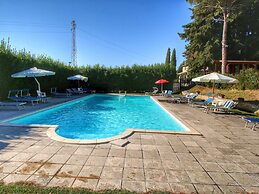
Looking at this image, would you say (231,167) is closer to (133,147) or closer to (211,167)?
(211,167)

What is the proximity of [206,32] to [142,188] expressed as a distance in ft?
82.5

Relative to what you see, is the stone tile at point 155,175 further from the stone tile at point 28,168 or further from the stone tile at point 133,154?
the stone tile at point 28,168

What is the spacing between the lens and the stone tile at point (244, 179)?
2875 millimetres

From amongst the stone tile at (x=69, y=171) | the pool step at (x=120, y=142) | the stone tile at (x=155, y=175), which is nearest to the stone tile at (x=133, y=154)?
the pool step at (x=120, y=142)

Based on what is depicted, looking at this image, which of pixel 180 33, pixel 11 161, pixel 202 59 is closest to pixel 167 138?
pixel 11 161

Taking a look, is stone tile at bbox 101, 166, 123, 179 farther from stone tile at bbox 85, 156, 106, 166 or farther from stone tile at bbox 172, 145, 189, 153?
stone tile at bbox 172, 145, 189, 153

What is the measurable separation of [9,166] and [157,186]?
2.71 metres

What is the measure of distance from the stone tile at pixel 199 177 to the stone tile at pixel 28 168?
2.77 m

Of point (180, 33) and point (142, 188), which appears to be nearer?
point (142, 188)

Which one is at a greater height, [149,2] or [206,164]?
[149,2]

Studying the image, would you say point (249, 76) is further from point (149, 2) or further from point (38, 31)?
point (38, 31)

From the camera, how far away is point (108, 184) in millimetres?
2709

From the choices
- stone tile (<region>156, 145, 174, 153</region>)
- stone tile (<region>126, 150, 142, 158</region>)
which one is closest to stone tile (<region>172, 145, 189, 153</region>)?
stone tile (<region>156, 145, 174, 153</region>)

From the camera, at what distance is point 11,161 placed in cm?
337
